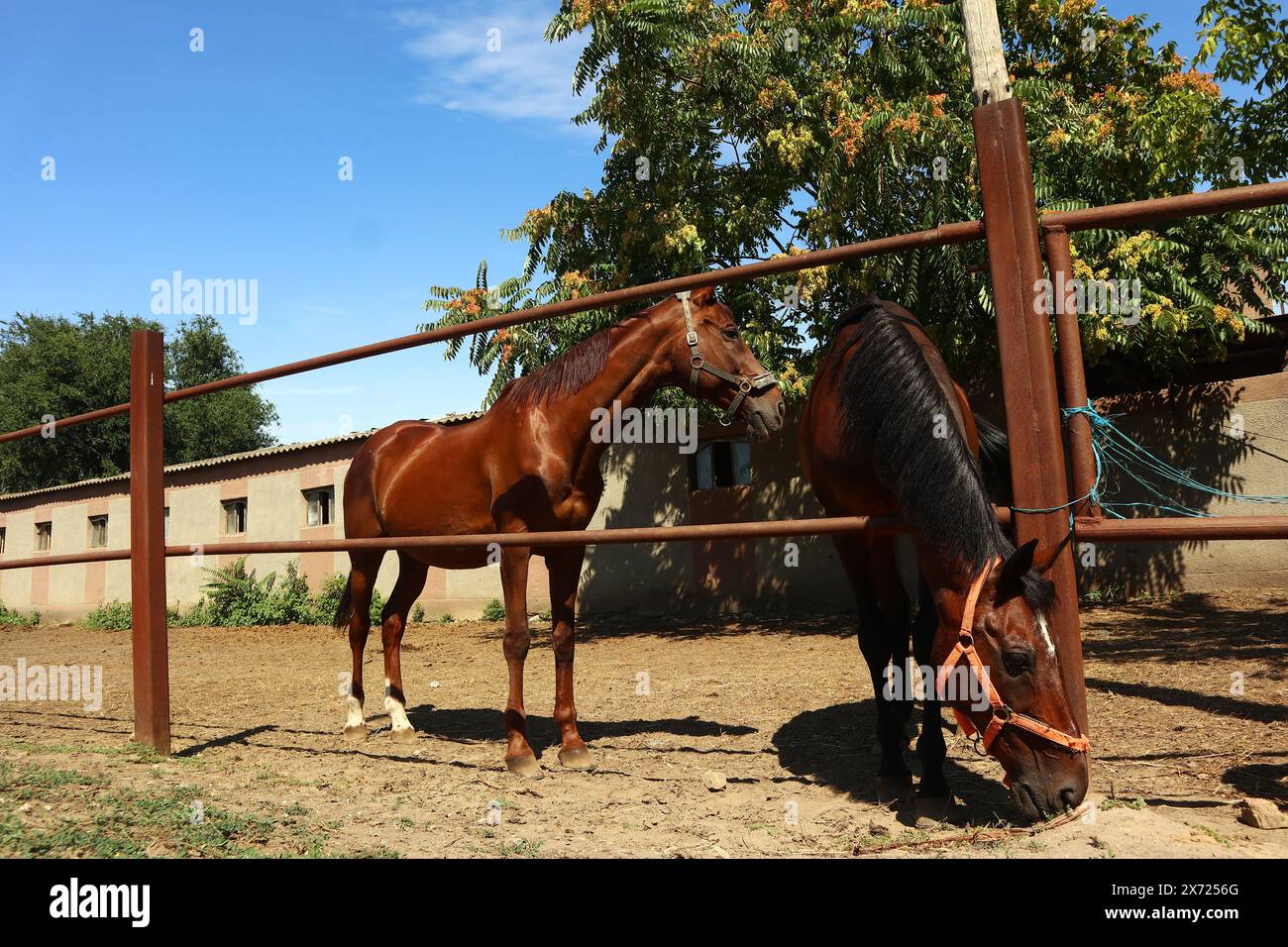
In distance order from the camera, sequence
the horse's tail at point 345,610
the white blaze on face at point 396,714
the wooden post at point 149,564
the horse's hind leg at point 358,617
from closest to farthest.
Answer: the wooden post at point 149,564 → the white blaze on face at point 396,714 → the horse's hind leg at point 358,617 → the horse's tail at point 345,610

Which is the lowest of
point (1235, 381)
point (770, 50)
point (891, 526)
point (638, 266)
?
point (891, 526)

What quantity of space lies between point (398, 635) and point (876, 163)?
6687mm

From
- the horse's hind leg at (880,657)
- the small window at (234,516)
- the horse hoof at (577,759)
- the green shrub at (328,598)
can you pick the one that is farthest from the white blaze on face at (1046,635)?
the small window at (234,516)

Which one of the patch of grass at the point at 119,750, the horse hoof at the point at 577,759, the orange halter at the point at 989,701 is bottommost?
the horse hoof at the point at 577,759

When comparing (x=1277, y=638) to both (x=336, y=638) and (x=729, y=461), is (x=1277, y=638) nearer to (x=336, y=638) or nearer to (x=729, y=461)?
(x=729, y=461)

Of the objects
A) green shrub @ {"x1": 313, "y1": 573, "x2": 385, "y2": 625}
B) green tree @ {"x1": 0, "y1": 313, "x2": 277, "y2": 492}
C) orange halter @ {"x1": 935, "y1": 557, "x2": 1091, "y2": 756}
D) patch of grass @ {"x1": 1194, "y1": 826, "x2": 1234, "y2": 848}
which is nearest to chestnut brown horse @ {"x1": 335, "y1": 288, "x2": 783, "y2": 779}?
orange halter @ {"x1": 935, "y1": 557, "x2": 1091, "y2": 756}

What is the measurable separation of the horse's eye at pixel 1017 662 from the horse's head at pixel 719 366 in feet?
5.33

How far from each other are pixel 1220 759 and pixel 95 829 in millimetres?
4184

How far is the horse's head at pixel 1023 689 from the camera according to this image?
2.45 meters

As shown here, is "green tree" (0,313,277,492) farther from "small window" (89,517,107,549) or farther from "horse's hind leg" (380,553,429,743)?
"horse's hind leg" (380,553,429,743)

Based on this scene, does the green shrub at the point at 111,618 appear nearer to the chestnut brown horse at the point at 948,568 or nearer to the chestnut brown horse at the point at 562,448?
the chestnut brown horse at the point at 562,448

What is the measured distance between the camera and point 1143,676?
221 inches

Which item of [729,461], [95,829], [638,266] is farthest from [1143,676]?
[729,461]

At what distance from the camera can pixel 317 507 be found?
54.2ft
